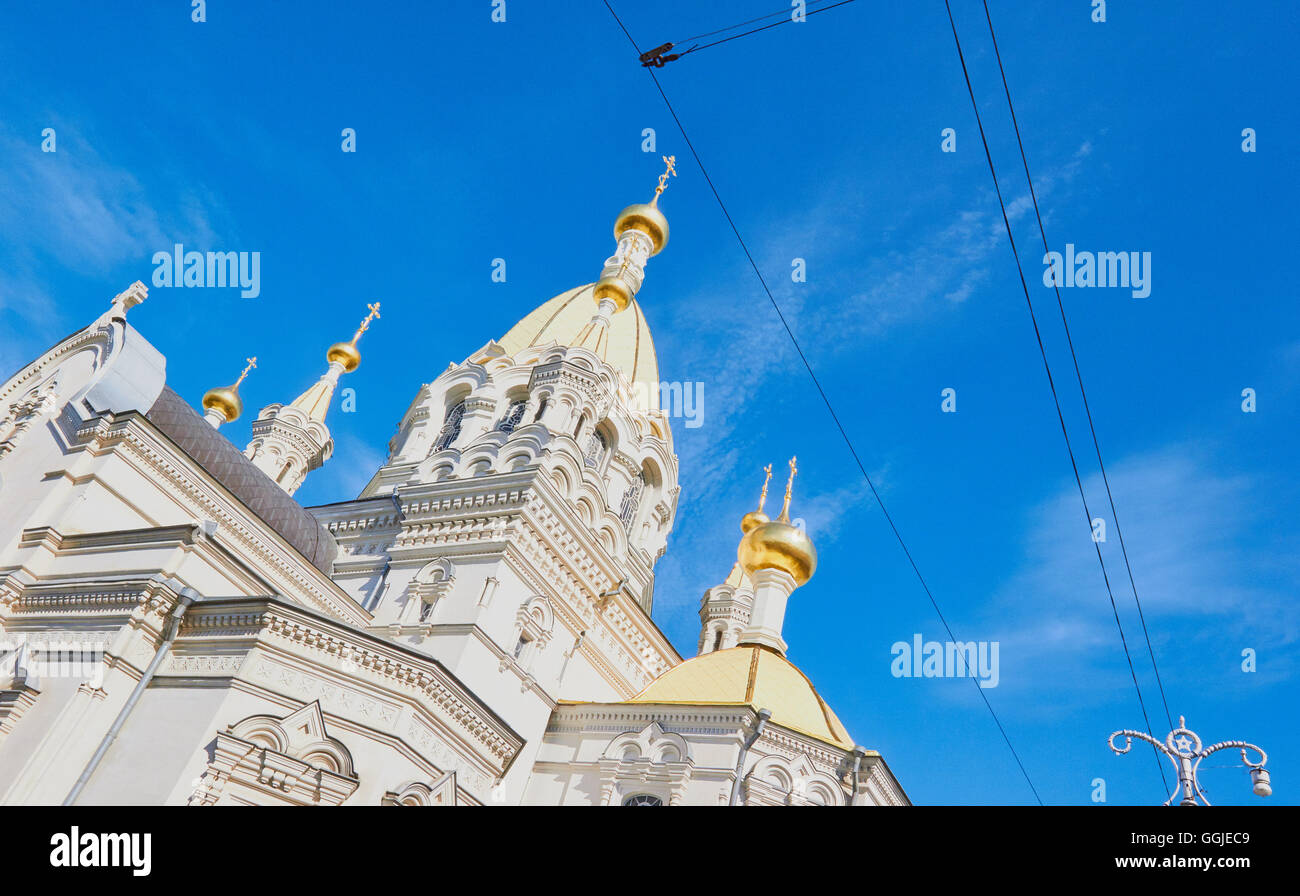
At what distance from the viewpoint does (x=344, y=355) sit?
93.5 ft

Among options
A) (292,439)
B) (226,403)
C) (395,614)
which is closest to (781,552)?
(395,614)

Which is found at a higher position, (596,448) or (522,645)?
(596,448)

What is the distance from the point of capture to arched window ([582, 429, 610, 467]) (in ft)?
68.4

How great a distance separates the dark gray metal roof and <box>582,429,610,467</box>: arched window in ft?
18.0

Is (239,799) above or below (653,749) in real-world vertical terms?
below

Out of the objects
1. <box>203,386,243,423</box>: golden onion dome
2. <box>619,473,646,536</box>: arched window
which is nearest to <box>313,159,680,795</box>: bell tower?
<box>619,473,646,536</box>: arched window

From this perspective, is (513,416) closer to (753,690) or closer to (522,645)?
(522,645)

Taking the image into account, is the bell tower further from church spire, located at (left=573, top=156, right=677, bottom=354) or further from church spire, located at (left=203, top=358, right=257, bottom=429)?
church spire, located at (left=203, top=358, right=257, bottom=429)

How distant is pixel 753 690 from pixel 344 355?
18.0m

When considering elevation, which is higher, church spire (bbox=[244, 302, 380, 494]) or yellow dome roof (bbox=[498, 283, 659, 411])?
yellow dome roof (bbox=[498, 283, 659, 411])

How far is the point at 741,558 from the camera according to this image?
21062 millimetres
